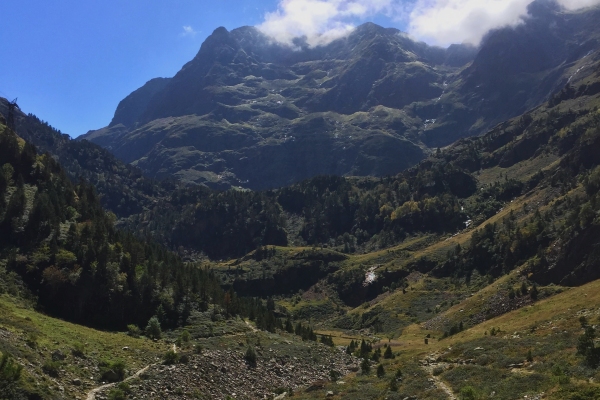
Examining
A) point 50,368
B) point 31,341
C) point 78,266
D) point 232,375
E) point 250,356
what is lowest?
point 50,368

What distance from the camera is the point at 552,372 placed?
40.3m

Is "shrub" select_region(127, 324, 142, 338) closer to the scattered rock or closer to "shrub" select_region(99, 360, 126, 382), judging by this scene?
→ "shrub" select_region(99, 360, 126, 382)

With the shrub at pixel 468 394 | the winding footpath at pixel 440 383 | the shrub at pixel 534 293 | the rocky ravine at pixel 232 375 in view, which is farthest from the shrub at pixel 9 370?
the shrub at pixel 534 293

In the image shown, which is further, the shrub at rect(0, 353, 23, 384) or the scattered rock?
the scattered rock

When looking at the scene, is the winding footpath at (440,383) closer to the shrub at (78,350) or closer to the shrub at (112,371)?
the shrub at (112,371)

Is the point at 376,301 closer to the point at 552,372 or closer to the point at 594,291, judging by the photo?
the point at 594,291

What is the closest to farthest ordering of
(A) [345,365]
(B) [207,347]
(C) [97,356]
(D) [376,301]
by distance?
(C) [97,356] → (B) [207,347] → (A) [345,365] → (D) [376,301]

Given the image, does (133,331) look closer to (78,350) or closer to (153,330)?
(153,330)

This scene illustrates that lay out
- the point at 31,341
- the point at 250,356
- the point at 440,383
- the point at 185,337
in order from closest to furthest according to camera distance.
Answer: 1. the point at 440,383
2. the point at 31,341
3. the point at 250,356
4. the point at 185,337

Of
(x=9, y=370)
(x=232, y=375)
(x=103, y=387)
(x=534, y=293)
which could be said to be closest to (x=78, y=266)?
(x=232, y=375)

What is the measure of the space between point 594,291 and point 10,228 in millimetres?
105377

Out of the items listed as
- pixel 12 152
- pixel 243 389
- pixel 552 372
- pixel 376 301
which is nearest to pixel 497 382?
pixel 552 372

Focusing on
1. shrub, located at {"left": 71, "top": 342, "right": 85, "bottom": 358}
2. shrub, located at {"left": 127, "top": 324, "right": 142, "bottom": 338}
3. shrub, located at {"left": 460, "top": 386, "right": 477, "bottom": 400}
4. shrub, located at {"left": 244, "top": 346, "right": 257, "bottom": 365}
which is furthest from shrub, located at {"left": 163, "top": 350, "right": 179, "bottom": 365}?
shrub, located at {"left": 460, "top": 386, "right": 477, "bottom": 400}

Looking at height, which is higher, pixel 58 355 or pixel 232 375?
pixel 232 375
